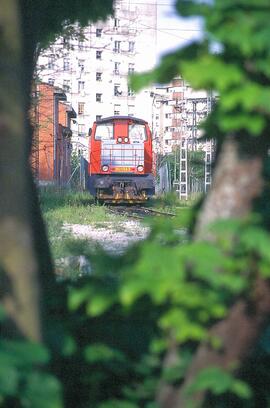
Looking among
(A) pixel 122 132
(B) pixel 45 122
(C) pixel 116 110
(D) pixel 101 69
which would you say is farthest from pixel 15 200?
(C) pixel 116 110

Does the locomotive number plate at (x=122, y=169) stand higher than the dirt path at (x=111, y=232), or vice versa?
the locomotive number plate at (x=122, y=169)

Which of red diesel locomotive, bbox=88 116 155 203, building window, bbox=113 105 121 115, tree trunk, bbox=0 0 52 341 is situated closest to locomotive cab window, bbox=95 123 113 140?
red diesel locomotive, bbox=88 116 155 203

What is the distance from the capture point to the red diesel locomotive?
30.4 metres

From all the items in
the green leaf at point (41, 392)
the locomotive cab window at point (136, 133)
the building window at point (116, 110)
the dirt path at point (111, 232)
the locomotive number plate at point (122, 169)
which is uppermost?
the building window at point (116, 110)

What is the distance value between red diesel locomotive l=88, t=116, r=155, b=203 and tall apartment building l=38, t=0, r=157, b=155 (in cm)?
124

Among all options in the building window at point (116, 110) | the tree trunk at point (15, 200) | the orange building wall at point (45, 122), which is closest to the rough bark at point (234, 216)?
the tree trunk at point (15, 200)

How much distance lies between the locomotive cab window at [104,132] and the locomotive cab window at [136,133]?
2.66 feet

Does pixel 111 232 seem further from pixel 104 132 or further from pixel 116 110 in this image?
pixel 116 110

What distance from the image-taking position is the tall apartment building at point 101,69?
16.8 m

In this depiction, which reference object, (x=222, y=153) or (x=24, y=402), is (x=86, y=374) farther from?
(x=222, y=153)

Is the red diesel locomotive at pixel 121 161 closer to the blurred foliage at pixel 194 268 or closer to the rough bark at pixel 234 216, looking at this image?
the blurred foliage at pixel 194 268

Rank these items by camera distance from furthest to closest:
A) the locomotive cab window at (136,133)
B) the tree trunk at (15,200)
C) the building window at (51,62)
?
the locomotive cab window at (136,133), the building window at (51,62), the tree trunk at (15,200)

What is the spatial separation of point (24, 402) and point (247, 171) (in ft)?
3.49

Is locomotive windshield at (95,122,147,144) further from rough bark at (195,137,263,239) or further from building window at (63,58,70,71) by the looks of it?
rough bark at (195,137,263,239)
